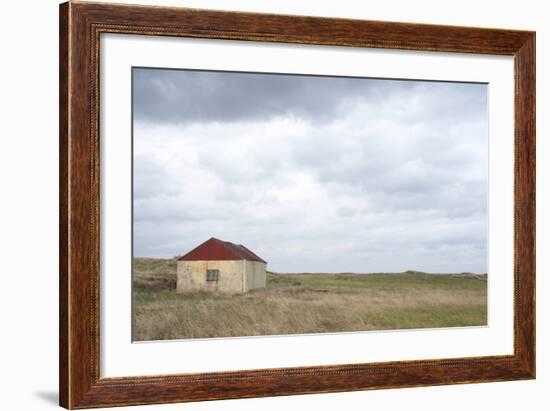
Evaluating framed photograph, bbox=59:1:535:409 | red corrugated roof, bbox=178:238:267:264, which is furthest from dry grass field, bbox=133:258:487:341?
red corrugated roof, bbox=178:238:267:264

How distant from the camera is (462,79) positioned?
482cm

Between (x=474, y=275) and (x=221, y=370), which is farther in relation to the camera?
(x=474, y=275)

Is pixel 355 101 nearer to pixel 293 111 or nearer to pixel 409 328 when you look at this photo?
pixel 293 111

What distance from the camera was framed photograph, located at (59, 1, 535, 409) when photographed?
4.23m

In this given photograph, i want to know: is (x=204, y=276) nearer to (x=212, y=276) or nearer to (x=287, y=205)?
(x=212, y=276)

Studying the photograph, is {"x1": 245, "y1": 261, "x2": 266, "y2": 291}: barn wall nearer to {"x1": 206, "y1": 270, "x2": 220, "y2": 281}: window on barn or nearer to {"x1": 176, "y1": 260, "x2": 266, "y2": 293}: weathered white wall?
{"x1": 176, "y1": 260, "x2": 266, "y2": 293}: weathered white wall

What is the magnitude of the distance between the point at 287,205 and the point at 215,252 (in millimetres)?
454

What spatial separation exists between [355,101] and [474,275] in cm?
116

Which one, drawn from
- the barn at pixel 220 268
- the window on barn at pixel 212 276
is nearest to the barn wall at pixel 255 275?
the barn at pixel 220 268

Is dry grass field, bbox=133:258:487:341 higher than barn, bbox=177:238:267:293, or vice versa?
barn, bbox=177:238:267:293

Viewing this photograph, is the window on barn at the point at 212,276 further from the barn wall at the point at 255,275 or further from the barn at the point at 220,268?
the barn wall at the point at 255,275

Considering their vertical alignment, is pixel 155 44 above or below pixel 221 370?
above

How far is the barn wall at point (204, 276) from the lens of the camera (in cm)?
436

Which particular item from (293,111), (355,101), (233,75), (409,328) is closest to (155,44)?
(233,75)
